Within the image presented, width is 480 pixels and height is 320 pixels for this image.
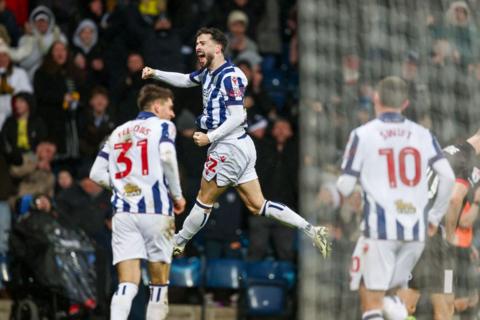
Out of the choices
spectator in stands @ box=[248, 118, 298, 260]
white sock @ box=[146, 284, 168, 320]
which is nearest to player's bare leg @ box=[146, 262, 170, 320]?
white sock @ box=[146, 284, 168, 320]

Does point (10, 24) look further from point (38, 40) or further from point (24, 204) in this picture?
point (24, 204)

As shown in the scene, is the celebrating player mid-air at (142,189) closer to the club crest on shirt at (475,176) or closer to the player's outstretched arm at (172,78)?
the player's outstretched arm at (172,78)

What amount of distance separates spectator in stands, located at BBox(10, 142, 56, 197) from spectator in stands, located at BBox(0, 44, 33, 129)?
0.68 metres

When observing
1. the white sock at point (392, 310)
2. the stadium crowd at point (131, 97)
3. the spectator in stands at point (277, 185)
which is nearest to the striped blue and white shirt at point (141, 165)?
the stadium crowd at point (131, 97)

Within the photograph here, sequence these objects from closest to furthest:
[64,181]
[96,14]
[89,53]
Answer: [64,181] → [89,53] → [96,14]

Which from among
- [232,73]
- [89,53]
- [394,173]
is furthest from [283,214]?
[89,53]

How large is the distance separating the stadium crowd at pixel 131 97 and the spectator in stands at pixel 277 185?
0.02 m

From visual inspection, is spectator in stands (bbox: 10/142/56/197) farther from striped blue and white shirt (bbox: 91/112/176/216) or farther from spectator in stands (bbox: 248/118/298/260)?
striped blue and white shirt (bbox: 91/112/176/216)

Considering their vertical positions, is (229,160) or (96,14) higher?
(96,14)

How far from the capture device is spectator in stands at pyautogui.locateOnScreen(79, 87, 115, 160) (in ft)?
60.5

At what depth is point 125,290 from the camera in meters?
13.7

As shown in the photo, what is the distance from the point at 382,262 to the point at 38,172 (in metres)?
6.74

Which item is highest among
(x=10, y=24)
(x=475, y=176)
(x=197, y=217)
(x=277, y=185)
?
(x=10, y=24)

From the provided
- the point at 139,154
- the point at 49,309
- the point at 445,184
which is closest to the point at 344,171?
the point at 445,184
